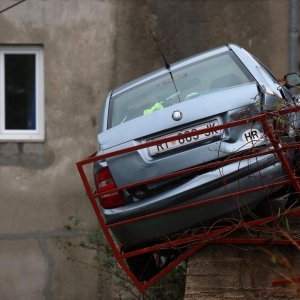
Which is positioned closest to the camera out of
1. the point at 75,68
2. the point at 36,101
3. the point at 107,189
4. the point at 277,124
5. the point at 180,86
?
the point at 277,124

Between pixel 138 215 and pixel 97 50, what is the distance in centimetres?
588

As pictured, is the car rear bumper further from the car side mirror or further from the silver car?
the car side mirror

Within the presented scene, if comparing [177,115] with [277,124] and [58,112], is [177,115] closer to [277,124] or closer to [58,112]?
[277,124]

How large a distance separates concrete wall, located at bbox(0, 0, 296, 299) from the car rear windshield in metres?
4.26

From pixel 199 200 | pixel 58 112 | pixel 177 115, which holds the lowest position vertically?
pixel 199 200

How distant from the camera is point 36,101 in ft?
39.4

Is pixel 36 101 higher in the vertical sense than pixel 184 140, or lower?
higher

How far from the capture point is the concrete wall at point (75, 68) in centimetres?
1158

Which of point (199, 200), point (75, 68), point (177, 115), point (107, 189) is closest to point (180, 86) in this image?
point (177, 115)

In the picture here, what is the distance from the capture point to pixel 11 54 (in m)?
12.0

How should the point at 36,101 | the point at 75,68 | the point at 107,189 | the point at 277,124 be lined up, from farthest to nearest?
the point at 36,101
the point at 75,68
the point at 107,189
the point at 277,124

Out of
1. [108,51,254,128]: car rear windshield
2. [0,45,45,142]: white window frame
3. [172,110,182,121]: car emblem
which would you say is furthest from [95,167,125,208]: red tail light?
[0,45,45,142]: white window frame

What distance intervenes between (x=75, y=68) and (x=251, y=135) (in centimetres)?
605

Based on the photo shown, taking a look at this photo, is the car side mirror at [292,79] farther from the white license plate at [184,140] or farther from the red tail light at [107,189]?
the red tail light at [107,189]
